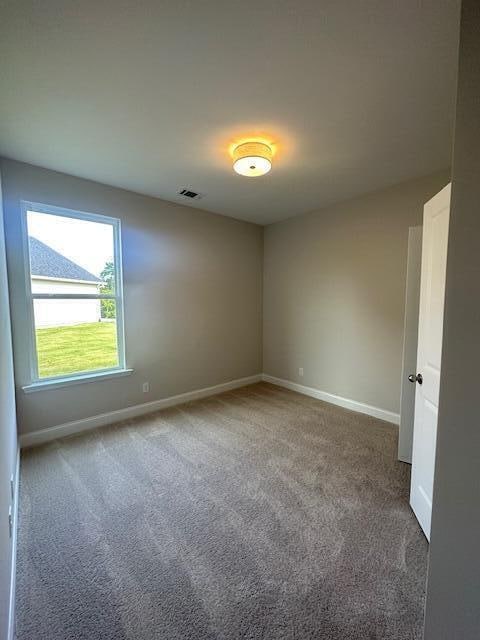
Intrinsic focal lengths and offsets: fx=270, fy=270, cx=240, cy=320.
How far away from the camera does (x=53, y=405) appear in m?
2.76

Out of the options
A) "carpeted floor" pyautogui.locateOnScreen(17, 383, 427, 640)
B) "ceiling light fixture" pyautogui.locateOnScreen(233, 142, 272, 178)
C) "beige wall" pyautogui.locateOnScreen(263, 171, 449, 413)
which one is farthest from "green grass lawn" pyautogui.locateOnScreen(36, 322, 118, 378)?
"beige wall" pyautogui.locateOnScreen(263, 171, 449, 413)

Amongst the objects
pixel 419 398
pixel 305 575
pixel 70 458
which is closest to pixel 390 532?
pixel 305 575

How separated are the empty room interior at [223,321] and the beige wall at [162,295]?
0.09 ft

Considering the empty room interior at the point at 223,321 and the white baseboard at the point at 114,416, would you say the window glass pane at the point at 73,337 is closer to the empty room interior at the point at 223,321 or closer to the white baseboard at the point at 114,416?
the empty room interior at the point at 223,321

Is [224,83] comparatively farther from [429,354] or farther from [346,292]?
[346,292]

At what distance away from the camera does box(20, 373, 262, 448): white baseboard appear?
268cm

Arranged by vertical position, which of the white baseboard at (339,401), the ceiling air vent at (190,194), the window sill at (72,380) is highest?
the ceiling air vent at (190,194)

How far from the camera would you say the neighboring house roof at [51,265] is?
105 inches

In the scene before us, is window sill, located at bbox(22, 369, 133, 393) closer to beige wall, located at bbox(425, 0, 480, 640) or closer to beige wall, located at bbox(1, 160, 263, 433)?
beige wall, located at bbox(1, 160, 263, 433)

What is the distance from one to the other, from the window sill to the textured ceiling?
211 cm

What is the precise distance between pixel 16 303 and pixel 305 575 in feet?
10.0

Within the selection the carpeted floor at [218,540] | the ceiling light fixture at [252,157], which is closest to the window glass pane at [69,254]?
the carpeted floor at [218,540]

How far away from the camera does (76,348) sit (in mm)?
2969

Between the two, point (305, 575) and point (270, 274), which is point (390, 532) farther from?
point (270, 274)
